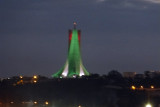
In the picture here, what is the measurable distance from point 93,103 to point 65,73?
24.6 metres

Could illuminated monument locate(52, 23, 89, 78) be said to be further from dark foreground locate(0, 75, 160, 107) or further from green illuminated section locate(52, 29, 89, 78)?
dark foreground locate(0, 75, 160, 107)

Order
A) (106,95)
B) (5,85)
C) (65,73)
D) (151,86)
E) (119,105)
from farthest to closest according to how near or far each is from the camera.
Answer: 1. (65,73)
2. (5,85)
3. (151,86)
4. (106,95)
5. (119,105)

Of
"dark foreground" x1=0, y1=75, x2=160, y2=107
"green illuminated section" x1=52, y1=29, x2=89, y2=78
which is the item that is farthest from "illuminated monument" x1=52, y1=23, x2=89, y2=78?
"dark foreground" x1=0, y1=75, x2=160, y2=107

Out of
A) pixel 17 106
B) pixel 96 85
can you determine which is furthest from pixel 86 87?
pixel 17 106

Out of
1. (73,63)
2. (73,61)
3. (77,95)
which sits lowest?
(77,95)

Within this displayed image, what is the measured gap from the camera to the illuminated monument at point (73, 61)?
5650cm

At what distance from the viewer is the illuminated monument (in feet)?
185

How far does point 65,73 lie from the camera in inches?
2244

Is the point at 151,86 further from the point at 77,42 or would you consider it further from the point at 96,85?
the point at 77,42

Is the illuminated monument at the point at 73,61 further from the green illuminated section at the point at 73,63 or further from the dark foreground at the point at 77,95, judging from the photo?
the dark foreground at the point at 77,95

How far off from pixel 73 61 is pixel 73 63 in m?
0.71

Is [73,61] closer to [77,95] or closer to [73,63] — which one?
[73,63]

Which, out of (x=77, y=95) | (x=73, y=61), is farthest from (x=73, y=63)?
(x=77, y=95)

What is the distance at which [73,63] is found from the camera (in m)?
57.9
